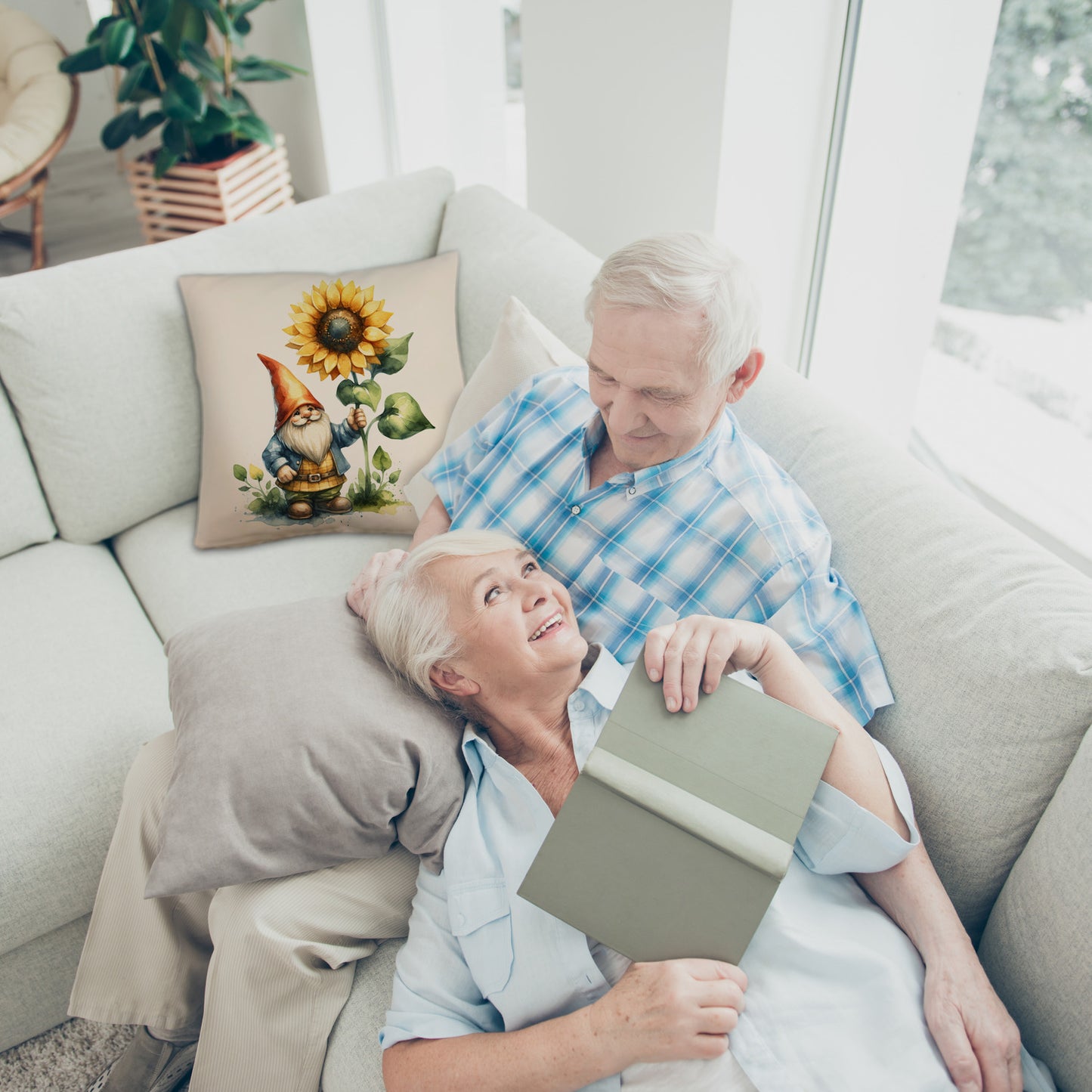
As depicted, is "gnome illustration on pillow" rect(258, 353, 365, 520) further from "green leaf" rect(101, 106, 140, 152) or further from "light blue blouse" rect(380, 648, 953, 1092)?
"green leaf" rect(101, 106, 140, 152)

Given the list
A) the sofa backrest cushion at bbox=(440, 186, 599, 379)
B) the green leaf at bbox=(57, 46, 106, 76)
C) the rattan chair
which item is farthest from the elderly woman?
the rattan chair

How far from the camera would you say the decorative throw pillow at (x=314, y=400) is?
1523mm

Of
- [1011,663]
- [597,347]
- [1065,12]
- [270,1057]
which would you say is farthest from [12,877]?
[1065,12]

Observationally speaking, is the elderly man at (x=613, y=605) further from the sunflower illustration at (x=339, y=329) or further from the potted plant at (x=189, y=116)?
the potted plant at (x=189, y=116)

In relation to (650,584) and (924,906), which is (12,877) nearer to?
(650,584)

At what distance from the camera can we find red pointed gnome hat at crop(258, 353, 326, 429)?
5.01 ft

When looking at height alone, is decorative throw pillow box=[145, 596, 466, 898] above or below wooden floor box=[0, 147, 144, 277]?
above

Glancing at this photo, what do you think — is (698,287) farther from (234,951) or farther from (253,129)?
(253,129)

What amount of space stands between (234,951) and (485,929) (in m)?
→ 0.31

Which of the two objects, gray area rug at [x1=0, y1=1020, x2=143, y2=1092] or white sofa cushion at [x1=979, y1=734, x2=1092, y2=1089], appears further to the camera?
gray area rug at [x1=0, y1=1020, x2=143, y2=1092]

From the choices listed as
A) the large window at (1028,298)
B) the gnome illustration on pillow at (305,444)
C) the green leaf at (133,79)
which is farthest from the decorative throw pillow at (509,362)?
the green leaf at (133,79)

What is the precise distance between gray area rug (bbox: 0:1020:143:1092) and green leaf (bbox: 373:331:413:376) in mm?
1154

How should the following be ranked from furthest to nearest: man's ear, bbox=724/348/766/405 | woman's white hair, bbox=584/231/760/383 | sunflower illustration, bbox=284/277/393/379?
sunflower illustration, bbox=284/277/393/379 → man's ear, bbox=724/348/766/405 → woman's white hair, bbox=584/231/760/383

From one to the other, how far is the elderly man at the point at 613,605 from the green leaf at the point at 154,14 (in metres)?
2.14
